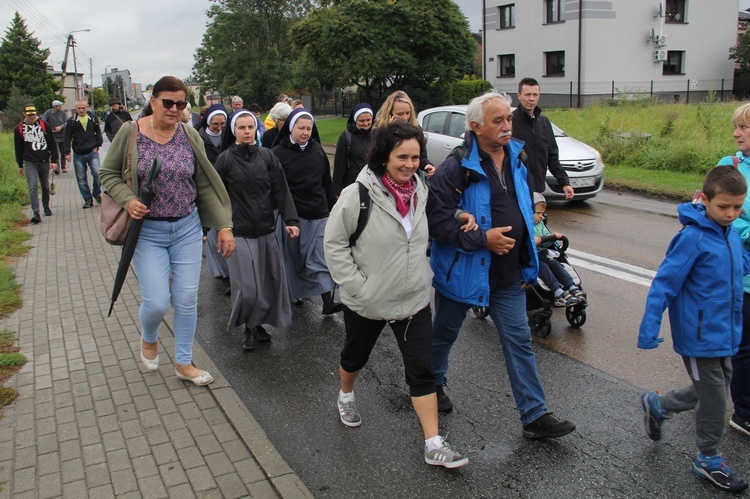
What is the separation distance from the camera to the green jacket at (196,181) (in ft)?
13.8

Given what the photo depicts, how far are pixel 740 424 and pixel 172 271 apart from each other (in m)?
3.68

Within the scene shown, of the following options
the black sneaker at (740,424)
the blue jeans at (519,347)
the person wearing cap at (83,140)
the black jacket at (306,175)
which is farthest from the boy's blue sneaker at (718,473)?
the person wearing cap at (83,140)

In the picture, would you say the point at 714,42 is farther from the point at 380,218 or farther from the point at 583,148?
the point at 380,218

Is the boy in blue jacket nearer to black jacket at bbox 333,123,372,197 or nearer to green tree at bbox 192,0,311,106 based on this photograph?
black jacket at bbox 333,123,372,197

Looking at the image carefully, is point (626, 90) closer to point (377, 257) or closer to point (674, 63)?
point (674, 63)

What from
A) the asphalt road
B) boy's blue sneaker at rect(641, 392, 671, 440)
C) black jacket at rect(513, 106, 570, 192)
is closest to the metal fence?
black jacket at rect(513, 106, 570, 192)

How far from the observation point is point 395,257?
3.48 meters

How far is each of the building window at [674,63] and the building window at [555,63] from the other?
6.29m

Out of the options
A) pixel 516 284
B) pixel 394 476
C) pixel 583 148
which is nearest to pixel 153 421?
pixel 394 476

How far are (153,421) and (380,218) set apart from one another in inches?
76.8

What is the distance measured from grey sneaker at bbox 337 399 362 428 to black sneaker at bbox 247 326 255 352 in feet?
5.18

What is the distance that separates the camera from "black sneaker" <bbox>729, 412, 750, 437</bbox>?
378cm

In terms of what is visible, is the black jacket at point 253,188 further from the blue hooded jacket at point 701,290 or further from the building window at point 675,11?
the building window at point 675,11

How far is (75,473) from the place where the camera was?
3.48 m
